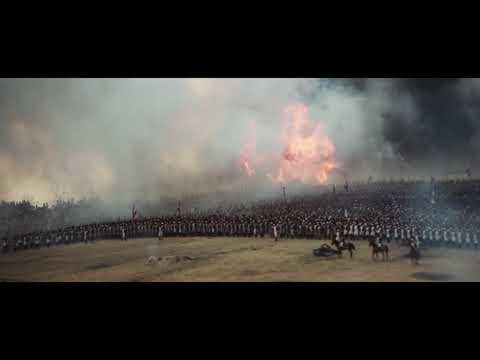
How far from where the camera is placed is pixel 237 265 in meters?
17.4

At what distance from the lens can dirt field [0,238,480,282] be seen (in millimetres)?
14695

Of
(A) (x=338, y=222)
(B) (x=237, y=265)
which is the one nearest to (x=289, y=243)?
(A) (x=338, y=222)

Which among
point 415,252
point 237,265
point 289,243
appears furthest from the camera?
point 289,243

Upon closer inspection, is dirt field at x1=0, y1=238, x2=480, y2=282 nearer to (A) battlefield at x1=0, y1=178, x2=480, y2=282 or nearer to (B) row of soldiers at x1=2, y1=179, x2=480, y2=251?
(A) battlefield at x1=0, y1=178, x2=480, y2=282

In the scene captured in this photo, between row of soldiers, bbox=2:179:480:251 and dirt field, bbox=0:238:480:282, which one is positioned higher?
row of soldiers, bbox=2:179:480:251

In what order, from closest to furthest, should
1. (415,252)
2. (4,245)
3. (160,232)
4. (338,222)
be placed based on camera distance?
(415,252), (338,222), (4,245), (160,232)

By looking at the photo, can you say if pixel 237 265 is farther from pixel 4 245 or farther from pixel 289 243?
pixel 4 245

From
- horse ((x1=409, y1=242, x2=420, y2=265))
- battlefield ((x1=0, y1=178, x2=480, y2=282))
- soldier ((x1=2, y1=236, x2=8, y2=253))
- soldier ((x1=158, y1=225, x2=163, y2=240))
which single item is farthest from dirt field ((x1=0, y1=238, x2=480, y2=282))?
soldier ((x1=2, y1=236, x2=8, y2=253))

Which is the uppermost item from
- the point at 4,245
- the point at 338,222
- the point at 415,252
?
the point at 338,222

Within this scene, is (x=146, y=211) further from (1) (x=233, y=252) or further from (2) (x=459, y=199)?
(2) (x=459, y=199)

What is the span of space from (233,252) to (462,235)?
11.3m

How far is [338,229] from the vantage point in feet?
74.9

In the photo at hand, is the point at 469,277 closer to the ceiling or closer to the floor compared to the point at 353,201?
closer to the floor
